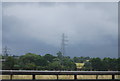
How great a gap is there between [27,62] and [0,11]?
547 centimetres

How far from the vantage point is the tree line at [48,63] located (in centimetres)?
1152

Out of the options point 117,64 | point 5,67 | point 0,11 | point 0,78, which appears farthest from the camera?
point 5,67

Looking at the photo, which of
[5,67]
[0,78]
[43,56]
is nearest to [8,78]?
[0,78]

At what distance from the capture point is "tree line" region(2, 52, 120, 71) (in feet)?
37.8

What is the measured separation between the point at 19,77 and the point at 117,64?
4326 mm

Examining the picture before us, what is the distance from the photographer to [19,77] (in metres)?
10.5

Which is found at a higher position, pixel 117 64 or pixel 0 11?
pixel 0 11

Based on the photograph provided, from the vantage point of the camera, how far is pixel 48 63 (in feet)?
43.0

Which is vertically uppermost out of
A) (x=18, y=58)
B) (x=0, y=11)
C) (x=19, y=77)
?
(x=0, y=11)

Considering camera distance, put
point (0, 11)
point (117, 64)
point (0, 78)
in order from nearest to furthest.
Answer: point (0, 11) < point (0, 78) < point (117, 64)

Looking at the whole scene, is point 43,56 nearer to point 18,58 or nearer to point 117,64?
point 18,58

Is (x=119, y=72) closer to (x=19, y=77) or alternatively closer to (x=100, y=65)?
(x=100, y=65)

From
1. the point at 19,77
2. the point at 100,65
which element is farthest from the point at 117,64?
the point at 19,77

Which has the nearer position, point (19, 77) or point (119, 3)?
point (119, 3)
